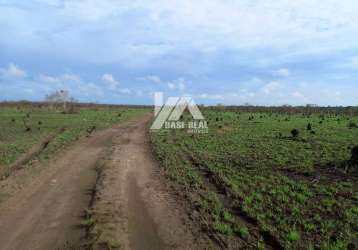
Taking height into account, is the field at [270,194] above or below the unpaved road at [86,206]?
above

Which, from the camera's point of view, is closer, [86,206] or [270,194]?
[86,206]

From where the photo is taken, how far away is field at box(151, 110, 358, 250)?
18.7 feet

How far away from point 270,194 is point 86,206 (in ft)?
15.9

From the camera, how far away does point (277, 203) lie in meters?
7.41

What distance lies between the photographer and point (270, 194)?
26.7 ft

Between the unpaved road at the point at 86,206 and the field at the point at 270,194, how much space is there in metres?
0.72

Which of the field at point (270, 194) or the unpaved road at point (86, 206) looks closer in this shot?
the unpaved road at point (86, 206)

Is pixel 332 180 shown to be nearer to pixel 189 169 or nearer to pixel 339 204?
pixel 339 204

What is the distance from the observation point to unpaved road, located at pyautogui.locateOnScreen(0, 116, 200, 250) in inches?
216

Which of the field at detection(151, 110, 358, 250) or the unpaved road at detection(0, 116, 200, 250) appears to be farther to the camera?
the field at detection(151, 110, 358, 250)

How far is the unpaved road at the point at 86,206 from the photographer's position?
18.0ft

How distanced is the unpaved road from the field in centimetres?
72

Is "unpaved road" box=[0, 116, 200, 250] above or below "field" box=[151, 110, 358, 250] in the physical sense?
below

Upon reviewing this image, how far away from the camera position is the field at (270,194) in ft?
18.7
